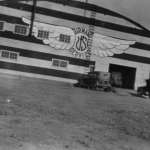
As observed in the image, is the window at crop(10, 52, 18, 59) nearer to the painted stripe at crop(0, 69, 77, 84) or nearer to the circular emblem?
the painted stripe at crop(0, 69, 77, 84)

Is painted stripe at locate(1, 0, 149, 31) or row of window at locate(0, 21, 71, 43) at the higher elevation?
painted stripe at locate(1, 0, 149, 31)

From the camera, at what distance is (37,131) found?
9.47 meters

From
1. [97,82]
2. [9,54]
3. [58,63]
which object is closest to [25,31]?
[9,54]

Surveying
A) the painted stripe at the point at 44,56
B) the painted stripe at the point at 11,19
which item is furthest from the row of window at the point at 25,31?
the painted stripe at the point at 44,56

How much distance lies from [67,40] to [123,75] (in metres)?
8.32

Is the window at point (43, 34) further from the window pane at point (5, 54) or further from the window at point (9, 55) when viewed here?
the window pane at point (5, 54)

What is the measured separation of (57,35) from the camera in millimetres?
35000

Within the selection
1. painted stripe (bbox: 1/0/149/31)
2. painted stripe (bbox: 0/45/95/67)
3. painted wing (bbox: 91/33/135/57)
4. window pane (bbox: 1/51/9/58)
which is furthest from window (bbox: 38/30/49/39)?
painted wing (bbox: 91/33/135/57)

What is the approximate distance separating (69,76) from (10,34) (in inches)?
307

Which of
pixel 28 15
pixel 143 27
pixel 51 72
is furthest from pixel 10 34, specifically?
pixel 143 27

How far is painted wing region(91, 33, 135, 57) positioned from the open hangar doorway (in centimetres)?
182

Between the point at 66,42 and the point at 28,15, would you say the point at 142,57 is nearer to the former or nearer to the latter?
the point at 66,42

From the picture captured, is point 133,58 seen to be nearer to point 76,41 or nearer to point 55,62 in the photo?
point 76,41

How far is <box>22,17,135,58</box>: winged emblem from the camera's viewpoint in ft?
113
